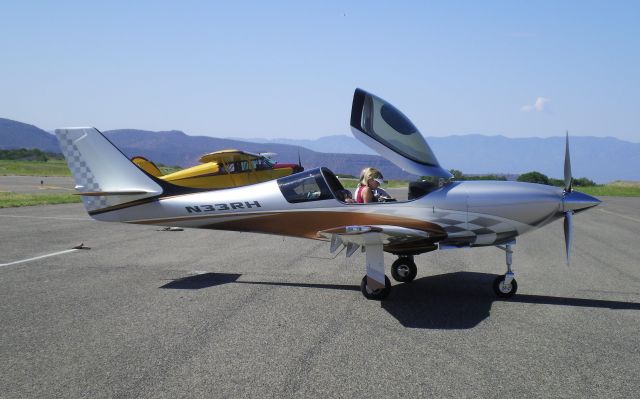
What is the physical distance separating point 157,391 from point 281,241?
1025 cm

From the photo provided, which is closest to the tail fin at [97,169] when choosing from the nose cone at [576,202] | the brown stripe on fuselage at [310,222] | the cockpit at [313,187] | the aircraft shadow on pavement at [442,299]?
the brown stripe on fuselage at [310,222]

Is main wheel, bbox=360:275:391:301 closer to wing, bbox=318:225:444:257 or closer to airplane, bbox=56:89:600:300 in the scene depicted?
airplane, bbox=56:89:600:300

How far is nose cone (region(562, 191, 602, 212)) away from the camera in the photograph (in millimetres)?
7902

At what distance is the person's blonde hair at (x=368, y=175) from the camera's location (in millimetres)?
8625

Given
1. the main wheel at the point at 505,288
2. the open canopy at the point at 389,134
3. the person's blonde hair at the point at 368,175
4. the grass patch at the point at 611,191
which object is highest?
the open canopy at the point at 389,134

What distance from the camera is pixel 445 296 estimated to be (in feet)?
27.1

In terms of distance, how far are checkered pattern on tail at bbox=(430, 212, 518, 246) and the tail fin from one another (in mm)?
5626

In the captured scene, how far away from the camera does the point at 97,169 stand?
32.0ft

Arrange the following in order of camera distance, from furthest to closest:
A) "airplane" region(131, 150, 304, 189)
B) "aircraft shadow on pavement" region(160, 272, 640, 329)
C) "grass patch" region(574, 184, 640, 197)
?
"grass patch" region(574, 184, 640, 197) → "airplane" region(131, 150, 304, 189) → "aircraft shadow on pavement" region(160, 272, 640, 329)

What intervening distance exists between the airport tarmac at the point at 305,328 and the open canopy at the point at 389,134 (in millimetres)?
2228

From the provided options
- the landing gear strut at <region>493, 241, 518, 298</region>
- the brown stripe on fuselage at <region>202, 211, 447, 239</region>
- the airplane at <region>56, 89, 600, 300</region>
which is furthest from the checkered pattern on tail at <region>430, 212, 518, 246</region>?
the landing gear strut at <region>493, 241, 518, 298</region>

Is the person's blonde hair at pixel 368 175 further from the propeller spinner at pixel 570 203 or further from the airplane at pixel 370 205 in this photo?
the propeller spinner at pixel 570 203

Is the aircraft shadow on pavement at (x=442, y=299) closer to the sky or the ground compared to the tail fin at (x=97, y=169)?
closer to the ground

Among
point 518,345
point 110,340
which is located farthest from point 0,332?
point 518,345
